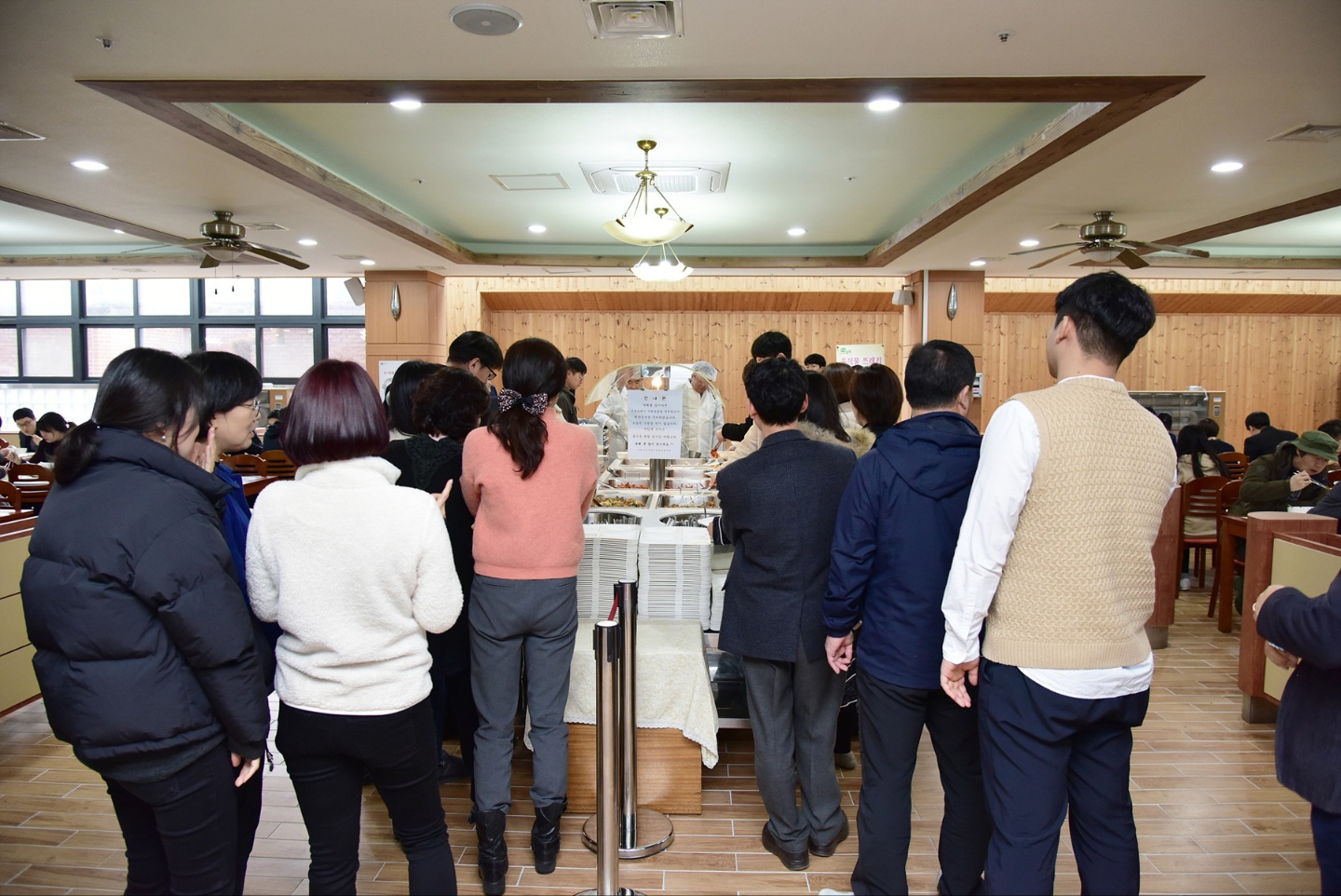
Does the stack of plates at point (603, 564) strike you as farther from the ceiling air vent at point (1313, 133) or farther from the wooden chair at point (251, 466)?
the wooden chair at point (251, 466)

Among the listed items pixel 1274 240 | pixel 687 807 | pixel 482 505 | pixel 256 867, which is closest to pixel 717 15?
pixel 482 505

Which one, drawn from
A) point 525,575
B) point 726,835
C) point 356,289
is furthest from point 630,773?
point 356,289

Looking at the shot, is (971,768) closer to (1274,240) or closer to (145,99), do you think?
(145,99)

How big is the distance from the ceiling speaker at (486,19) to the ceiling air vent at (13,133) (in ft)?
9.75

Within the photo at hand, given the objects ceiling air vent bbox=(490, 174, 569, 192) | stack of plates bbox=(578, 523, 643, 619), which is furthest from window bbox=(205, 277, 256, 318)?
stack of plates bbox=(578, 523, 643, 619)

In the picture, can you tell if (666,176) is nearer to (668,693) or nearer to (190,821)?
(668,693)

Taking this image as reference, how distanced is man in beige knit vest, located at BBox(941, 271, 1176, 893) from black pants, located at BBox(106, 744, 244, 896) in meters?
1.65

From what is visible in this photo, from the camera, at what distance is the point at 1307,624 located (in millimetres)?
1576

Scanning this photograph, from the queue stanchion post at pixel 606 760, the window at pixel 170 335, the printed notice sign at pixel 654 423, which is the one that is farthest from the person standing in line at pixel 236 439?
the window at pixel 170 335

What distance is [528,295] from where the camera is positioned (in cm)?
1116

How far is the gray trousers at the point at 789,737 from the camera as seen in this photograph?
2.54m

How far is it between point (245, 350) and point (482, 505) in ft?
37.6

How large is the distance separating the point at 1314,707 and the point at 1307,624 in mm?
330

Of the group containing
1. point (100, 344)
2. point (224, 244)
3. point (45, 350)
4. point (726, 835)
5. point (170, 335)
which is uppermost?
point (224, 244)
